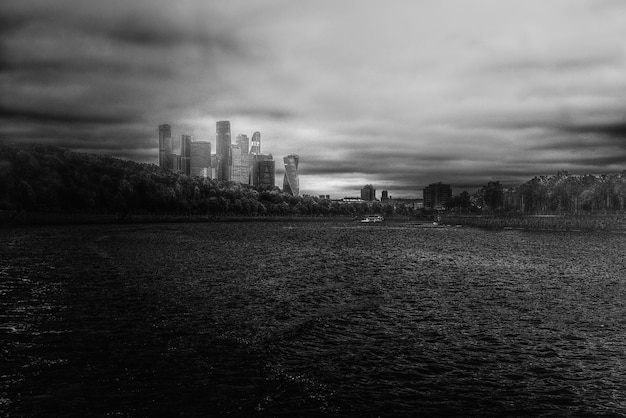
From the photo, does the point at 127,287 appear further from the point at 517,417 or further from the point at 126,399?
the point at 517,417

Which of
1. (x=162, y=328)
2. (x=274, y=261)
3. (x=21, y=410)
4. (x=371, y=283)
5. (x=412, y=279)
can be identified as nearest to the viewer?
(x=21, y=410)

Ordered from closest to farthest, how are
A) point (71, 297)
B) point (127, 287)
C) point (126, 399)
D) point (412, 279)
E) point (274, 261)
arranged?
point (126, 399)
point (71, 297)
point (127, 287)
point (412, 279)
point (274, 261)

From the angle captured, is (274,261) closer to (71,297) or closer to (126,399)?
(71,297)

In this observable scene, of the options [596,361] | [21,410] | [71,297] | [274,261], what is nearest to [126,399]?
[21,410]

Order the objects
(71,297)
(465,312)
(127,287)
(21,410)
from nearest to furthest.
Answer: (21,410)
(465,312)
(71,297)
(127,287)

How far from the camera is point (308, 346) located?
89.2ft

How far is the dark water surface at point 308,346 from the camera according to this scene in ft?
64.0

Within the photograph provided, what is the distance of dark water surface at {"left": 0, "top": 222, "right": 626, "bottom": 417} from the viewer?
64.0ft

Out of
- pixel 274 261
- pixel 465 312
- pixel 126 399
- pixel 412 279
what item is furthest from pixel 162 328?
pixel 274 261

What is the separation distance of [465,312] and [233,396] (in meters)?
21.7

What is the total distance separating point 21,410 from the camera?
59.4 ft

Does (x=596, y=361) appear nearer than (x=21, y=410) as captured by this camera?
No

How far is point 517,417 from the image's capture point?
60.0 feet

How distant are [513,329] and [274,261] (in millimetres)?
47013
